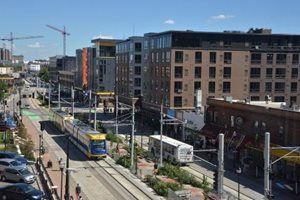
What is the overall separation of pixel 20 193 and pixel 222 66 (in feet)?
181

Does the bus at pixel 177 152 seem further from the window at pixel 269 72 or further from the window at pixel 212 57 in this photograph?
the window at pixel 269 72

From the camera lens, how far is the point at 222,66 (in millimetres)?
83875

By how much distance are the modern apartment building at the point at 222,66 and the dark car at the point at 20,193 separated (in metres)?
48.8

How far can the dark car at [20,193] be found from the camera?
34.6 metres

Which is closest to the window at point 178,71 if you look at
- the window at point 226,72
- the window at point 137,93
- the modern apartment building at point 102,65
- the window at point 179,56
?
the window at point 179,56

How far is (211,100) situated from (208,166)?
13.1m

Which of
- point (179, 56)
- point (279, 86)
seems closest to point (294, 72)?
point (279, 86)

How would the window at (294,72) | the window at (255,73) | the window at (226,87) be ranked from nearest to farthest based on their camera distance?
the window at (226,87) < the window at (255,73) < the window at (294,72)

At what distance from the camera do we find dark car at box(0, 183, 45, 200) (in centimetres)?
3456

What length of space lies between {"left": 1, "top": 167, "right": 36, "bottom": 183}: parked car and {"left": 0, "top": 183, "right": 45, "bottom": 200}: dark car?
593 centimetres

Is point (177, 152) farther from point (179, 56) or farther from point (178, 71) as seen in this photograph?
point (179, 56)

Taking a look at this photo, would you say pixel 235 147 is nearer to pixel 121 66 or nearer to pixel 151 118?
pixel 151 118

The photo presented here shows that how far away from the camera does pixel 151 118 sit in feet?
302

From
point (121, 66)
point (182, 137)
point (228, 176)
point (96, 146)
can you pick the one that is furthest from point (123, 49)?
point (228, 176)
